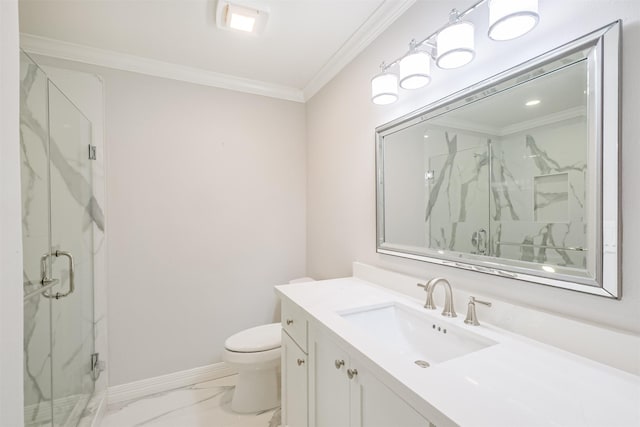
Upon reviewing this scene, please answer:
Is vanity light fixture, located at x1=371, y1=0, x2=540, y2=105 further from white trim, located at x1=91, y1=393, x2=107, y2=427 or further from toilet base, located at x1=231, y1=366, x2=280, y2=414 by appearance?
white trim, located at x1=91, y1=393, x2=107, y2=427

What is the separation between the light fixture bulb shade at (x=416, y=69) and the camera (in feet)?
4.02

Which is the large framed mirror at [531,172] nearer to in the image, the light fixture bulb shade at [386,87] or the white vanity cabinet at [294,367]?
the light fixture bulb shade at [386,87]

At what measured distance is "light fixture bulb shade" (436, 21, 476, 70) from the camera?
3.36 ft

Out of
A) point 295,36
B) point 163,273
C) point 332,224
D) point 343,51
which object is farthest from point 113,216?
point 343,51

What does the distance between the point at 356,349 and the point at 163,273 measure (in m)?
1.75

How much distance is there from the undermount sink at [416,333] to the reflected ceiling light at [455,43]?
99 cm

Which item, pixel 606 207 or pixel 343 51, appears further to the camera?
pixel 343 51

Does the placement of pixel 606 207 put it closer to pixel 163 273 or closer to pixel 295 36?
pixel 295 36

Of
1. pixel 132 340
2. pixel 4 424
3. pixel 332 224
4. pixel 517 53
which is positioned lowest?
pixel 132 340

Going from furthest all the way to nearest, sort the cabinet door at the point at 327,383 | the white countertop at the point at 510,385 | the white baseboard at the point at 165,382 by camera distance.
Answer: the white baseboard at the point at 165,382 < the cabinet door at the point at 327,383 < the white countertop at the point at 510,385

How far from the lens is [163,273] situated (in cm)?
208

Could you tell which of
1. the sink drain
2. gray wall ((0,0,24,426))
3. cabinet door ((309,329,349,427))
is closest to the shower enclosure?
gray wall ((0,0,24,426))

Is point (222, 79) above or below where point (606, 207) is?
above

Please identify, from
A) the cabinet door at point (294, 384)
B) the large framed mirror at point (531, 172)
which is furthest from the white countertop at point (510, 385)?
the cabinet door at point (294, 384)
